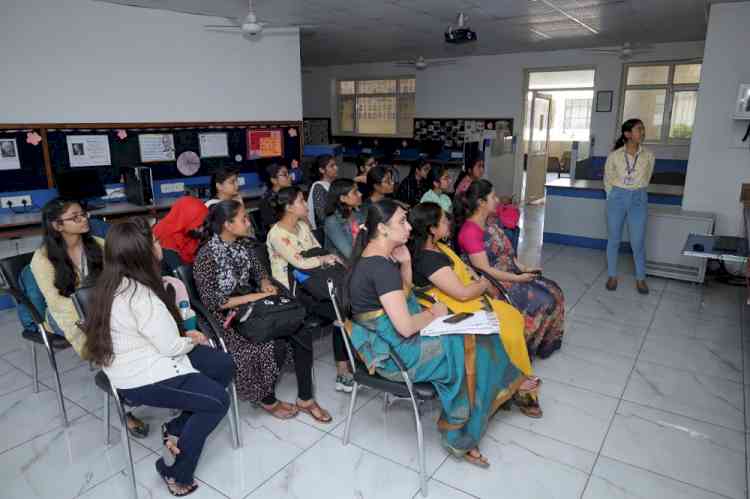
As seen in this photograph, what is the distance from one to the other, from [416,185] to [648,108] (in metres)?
4.99

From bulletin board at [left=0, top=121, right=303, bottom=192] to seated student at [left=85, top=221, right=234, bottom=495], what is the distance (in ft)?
9.18

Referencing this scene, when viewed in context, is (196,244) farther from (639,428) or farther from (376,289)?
(639,428)

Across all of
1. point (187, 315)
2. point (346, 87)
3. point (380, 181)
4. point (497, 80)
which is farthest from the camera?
point (346, 87)

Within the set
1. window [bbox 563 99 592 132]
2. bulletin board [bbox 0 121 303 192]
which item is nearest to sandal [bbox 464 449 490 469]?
bulletin board [bbox 0 121 303 192]

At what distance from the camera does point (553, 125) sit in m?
14.3

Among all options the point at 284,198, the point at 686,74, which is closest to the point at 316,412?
the point at 284,198

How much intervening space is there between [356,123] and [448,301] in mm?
8525

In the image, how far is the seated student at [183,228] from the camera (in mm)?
3178

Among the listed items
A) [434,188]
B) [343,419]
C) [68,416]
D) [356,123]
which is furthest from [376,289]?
[356,123]

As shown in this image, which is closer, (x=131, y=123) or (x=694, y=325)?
(x=694, y=325)

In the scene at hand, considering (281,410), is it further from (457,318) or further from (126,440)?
(457,318)

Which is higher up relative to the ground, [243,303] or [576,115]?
[576,115]

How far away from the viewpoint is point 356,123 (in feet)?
34.2

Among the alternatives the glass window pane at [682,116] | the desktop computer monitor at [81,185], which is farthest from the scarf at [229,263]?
the glass window pane at [682,116]
